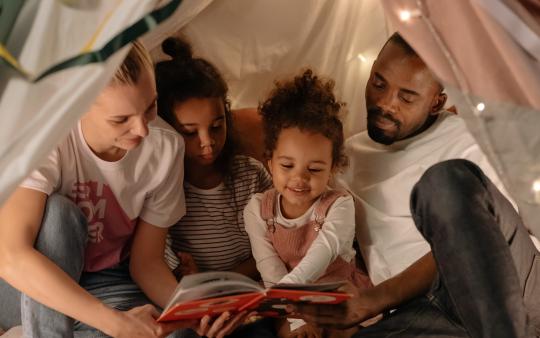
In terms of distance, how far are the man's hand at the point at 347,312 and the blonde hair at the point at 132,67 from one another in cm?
45

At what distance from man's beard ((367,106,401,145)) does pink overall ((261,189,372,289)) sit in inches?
5.5

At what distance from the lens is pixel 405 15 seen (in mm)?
725

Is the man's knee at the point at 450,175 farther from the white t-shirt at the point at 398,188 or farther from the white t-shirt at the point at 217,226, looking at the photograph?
the white t-shirt at the point at 217,226

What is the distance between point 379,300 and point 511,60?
0.53 meters

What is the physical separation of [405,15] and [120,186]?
594 millimetres

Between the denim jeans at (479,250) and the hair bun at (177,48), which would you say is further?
the hair bun at (177,48)

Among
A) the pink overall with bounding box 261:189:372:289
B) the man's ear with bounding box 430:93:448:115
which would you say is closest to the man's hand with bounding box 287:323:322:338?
the pink overall with bounding box 261:189:372:289

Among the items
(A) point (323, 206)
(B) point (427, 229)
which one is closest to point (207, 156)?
(A) point (323, 206)

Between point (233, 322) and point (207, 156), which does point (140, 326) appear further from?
point (207, 156)

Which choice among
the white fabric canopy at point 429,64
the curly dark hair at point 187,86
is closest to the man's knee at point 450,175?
the white fabric canopy at point 429,64

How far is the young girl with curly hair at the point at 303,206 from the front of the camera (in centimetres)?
120

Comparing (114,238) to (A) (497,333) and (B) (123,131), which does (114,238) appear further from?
(A) (497,333)

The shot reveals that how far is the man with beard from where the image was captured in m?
0.88

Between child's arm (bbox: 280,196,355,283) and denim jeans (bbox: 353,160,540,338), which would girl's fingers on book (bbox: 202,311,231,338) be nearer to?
child's arm (bbox: 280,196,355,283)
